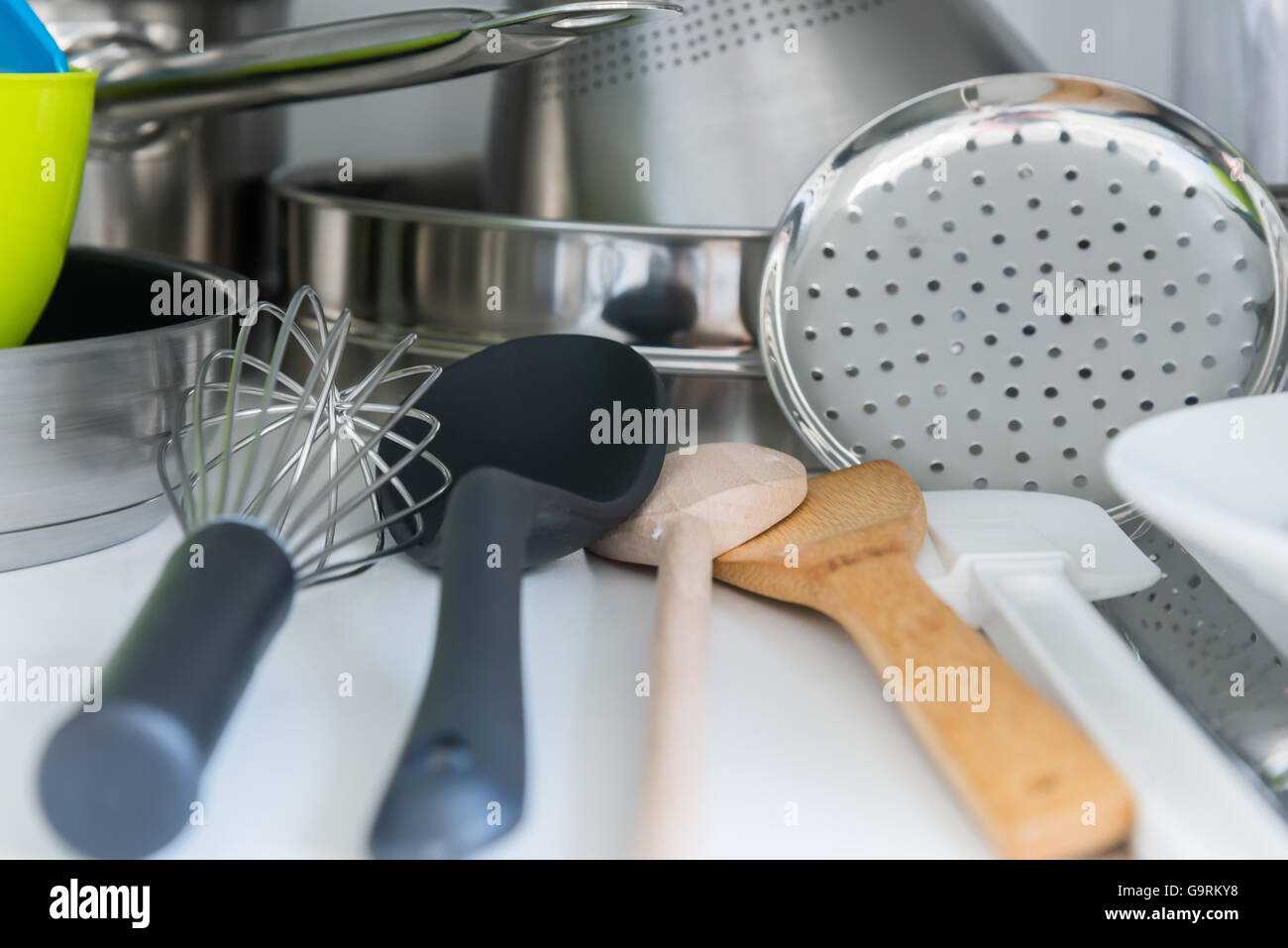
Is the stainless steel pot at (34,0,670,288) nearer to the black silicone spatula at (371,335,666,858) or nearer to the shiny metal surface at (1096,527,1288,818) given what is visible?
the black silicone spatula at (371,335,666,858)

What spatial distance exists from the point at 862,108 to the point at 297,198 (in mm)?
242

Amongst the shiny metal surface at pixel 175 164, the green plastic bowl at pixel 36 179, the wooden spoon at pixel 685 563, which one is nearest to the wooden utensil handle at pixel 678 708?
the wooden spoon at pixel 685 563

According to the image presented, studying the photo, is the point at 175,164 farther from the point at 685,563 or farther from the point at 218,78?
the point at 685,563

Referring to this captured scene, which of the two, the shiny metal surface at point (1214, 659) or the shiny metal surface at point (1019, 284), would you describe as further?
the shiny metal surface at point (1019, 284)

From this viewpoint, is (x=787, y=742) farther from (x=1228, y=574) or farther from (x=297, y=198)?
Answer: (x=297, y=198)

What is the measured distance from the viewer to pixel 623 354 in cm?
40

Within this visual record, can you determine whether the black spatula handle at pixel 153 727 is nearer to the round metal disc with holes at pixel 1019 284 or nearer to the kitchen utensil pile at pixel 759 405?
the kitchen utensil pile at pixel 759 405

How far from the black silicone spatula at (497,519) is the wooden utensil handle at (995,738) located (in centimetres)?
9

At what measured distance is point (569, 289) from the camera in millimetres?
434

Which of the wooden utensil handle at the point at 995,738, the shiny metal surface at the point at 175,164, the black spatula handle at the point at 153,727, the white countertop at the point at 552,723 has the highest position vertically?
the shiny metal surface at the point at 175,164

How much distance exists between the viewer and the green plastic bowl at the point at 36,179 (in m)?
0.34

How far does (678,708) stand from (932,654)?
0.07 meters

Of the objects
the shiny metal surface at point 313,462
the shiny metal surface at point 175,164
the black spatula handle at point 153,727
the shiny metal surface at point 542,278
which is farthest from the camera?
the shiny metal surface at point 175,164

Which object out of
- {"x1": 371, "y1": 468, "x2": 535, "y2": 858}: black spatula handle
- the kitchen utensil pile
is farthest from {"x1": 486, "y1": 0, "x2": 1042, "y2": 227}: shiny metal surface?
{"x1": 371, "y1": 468, "x2": 535, "y2": 858}: black spatula handle
